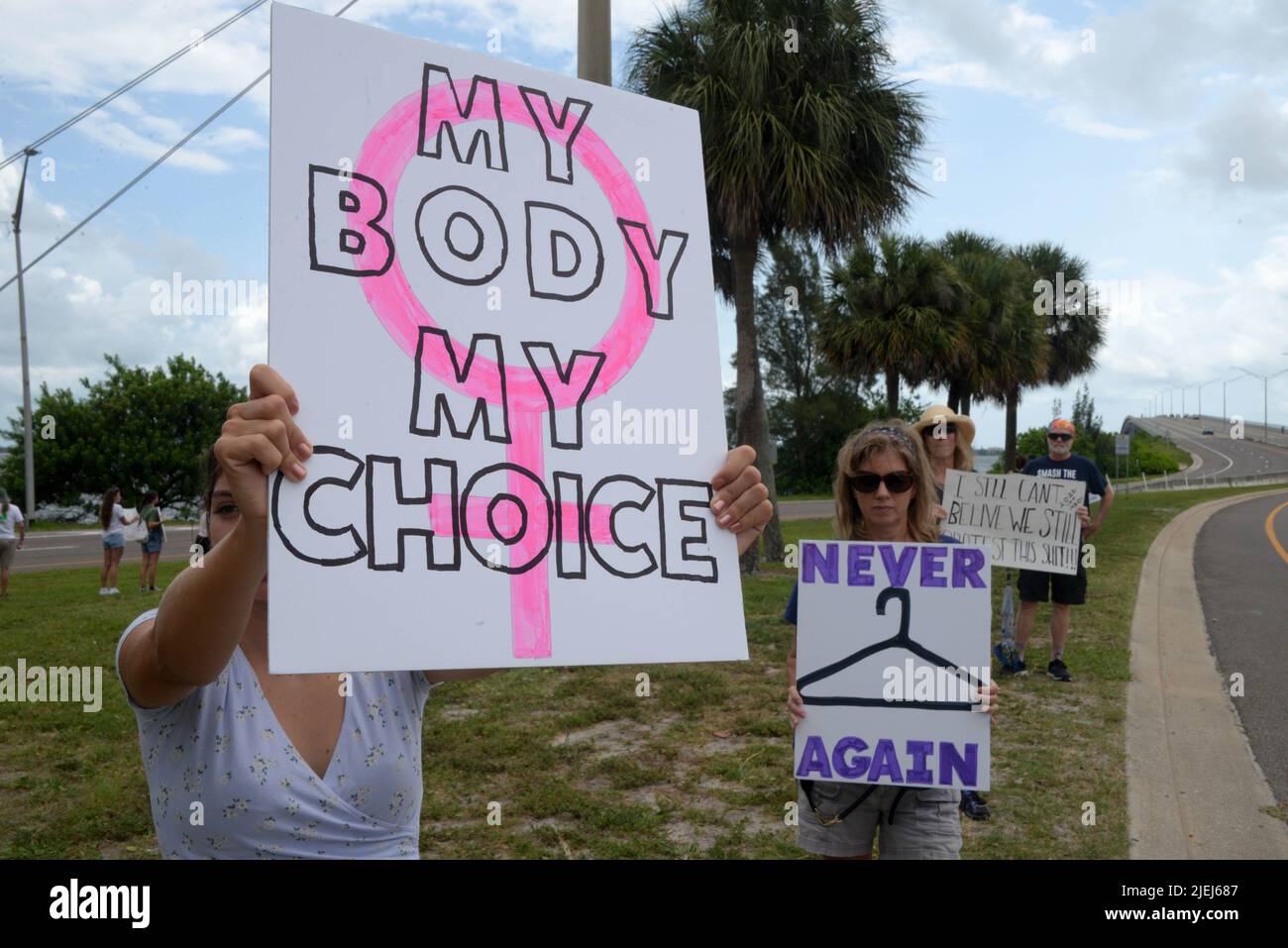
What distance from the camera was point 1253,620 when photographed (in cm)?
975

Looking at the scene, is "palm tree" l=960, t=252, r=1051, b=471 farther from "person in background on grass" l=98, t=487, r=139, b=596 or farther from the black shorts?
"person in background on grass" l=98, t=487, r=139, b=596

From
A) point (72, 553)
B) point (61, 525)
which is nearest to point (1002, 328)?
point (72, 553)

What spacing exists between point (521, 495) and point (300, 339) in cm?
44

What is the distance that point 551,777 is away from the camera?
15.3 feet

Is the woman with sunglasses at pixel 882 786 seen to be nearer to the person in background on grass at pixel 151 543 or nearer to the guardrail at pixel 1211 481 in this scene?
the person in background on grass at pixel 151 543

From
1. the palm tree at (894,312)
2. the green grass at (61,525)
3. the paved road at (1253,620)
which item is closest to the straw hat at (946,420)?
the paved road at (1253,620)

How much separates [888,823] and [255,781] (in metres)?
1.67

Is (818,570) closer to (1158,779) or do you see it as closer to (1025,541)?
(1158,779)

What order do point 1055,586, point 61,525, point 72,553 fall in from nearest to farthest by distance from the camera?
1. point 1055,586
2. point 72,553
3. point 61,525

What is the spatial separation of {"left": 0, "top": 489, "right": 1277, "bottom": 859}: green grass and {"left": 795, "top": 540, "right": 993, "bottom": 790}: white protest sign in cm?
159

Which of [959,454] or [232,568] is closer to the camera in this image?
[232,568]

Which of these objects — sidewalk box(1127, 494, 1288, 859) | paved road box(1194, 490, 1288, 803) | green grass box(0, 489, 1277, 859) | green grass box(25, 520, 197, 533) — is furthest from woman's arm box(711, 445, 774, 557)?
green grass box(25, 520, 197, 533)

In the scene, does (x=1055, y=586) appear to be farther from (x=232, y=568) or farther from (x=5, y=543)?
(x=5, y=543)

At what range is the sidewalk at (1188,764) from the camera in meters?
4.12
